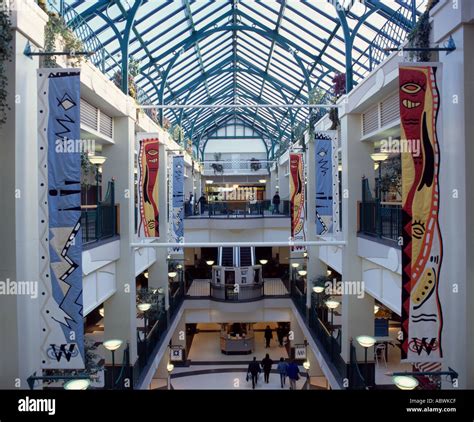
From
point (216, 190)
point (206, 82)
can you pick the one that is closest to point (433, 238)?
point (206, 82)

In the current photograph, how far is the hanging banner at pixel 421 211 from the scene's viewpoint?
557 centimetres

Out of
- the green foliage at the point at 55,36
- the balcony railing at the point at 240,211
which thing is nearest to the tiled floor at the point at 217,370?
the balcony railing at the point at 240,211

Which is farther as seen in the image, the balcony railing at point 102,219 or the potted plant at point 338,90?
the potted plant at point 338,90

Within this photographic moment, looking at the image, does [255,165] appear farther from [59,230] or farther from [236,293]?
[59,230]

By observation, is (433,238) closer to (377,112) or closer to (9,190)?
(377,112)

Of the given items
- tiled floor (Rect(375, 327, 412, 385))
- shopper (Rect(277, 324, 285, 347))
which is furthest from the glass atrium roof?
shopper (Rect(277, 324, 285, 347))

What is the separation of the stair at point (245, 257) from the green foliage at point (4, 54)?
1726 cm

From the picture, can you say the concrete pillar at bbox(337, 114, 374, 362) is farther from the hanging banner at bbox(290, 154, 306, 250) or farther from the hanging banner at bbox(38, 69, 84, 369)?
the hanging banner at bbox(38, 69, 84, 369)

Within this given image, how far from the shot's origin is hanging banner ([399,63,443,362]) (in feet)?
18.3

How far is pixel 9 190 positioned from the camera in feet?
17.3

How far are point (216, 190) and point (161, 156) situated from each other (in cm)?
2436

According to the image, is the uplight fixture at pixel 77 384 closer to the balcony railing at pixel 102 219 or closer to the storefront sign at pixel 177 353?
the balcony railing at pixel 102 219

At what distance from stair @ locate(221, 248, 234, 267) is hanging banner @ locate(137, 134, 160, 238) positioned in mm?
11253
